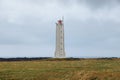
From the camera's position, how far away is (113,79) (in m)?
39.7

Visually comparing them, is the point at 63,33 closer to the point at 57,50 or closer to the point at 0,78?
the point at 57,50

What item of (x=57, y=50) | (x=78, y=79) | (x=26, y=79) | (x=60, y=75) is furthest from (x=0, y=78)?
(x=57, y=50)

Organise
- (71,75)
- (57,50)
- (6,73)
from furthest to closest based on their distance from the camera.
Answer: (57,50) → (6,73) → (71,75)

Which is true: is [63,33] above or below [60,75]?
above

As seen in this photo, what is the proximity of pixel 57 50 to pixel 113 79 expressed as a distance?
2745 inches

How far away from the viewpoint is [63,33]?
111m

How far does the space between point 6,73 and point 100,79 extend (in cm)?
1786

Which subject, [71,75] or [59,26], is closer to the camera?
[71,75]

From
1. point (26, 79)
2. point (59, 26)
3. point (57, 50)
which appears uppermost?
point (59, 26)

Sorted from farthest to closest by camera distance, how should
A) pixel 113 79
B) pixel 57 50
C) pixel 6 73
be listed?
pixel 57 50 → pixel 6 73 → pixel 113 79

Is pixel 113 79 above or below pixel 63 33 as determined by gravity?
below

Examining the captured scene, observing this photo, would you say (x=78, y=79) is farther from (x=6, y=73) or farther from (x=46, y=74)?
(x=6, y=73)

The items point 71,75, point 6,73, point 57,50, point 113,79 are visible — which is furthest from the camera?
point 57,50

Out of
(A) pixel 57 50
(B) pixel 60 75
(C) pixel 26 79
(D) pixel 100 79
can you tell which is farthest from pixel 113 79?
(A) pixel 57 50
